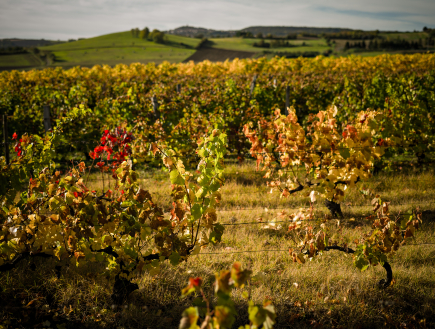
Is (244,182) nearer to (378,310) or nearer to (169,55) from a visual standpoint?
(378,310)

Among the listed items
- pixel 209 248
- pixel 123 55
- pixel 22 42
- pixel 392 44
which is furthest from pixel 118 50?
pixel 209 248

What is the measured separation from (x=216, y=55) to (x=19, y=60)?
39.0m

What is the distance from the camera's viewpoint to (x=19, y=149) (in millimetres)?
3156

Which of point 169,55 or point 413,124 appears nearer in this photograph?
point 413,124

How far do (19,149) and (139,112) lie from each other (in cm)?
452

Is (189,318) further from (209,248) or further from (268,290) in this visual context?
(209,248)

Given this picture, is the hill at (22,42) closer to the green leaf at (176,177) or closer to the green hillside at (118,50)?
the green hillside at (118,50)

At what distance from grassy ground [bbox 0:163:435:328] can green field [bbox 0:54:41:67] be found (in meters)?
67.7

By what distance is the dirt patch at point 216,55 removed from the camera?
217ft

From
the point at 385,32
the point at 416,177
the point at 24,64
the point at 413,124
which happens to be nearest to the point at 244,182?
the point at 416,177

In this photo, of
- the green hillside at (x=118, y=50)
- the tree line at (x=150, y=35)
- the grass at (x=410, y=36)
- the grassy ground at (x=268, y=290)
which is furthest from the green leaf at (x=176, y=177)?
the tree line at (x=150, y=35)

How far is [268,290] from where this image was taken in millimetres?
2910

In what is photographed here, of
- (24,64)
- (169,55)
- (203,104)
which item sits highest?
(169,55)

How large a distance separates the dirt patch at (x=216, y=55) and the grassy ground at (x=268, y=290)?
6467 cm
